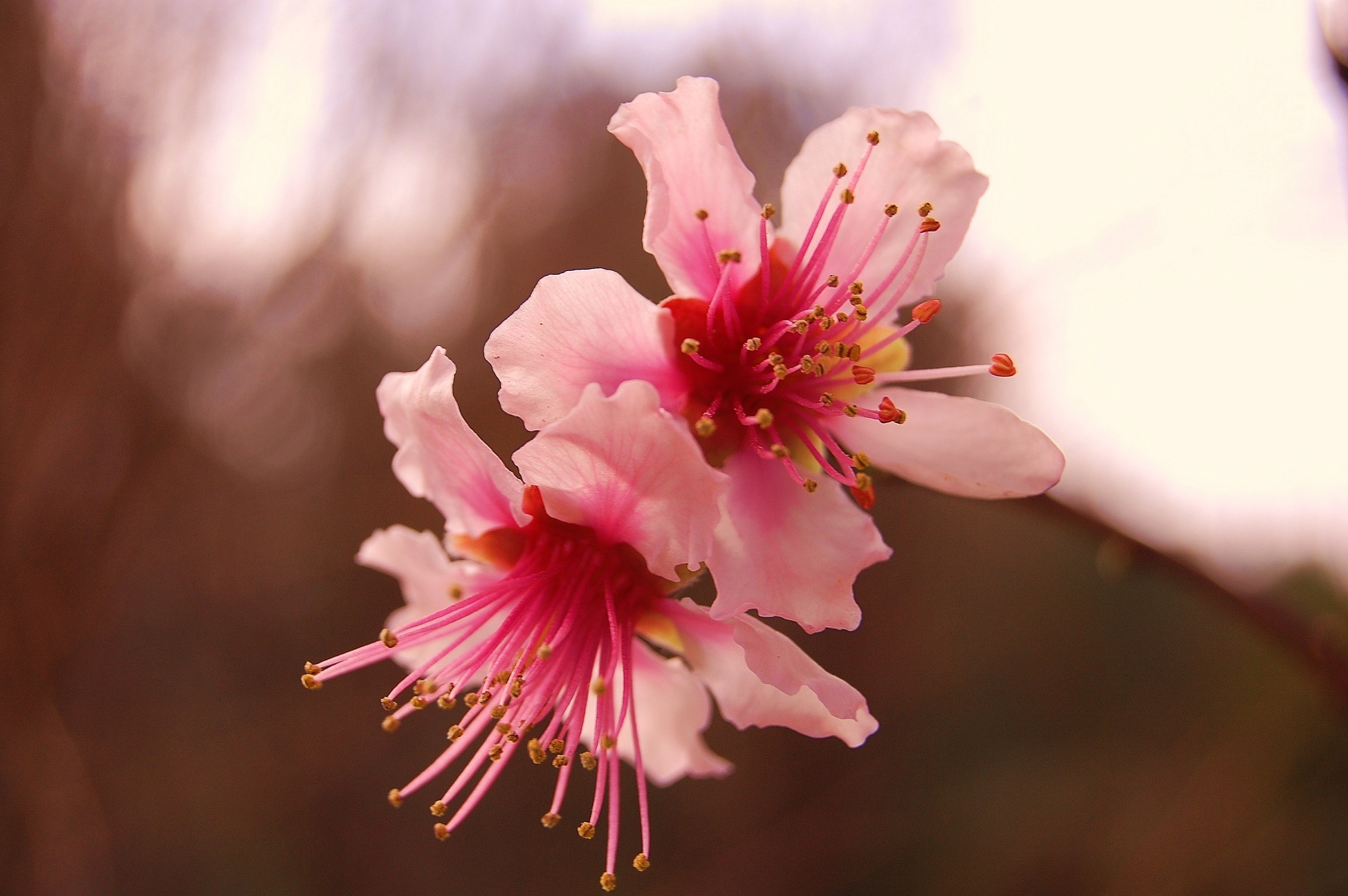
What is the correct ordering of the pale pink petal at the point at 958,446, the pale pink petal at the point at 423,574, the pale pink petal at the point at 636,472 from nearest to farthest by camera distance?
the pale pink petal at the point at 636,472 → the pale pink petal at the point at 958,446 → the pale pink petal at the point at 423,574

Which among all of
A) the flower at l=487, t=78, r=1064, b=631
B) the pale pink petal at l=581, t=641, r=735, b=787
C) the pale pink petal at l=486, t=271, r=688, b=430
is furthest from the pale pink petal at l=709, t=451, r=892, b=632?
the pale pink petal at l=581, t=641, r=735, b=787

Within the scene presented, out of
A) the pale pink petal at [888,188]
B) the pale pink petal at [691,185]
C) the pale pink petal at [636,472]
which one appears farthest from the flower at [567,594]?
the pale pink petal at [888,188]

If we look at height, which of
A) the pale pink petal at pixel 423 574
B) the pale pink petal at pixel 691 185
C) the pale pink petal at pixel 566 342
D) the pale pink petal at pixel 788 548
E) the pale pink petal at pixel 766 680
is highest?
the pale pink petal at pixel 691 185

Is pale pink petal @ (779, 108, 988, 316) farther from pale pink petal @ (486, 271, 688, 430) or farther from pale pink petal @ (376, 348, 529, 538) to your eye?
pale pink petal @ (376, 348, 529, 538)

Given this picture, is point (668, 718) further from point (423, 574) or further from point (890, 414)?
point (890, 414)

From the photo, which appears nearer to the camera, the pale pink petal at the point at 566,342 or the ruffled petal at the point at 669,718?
the pale pink petal at the point at 566,342

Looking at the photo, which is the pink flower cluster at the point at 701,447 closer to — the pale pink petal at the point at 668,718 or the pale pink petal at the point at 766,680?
the pale pink petal at the point at 766,680

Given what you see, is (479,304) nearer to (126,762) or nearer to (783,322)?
(126,762)

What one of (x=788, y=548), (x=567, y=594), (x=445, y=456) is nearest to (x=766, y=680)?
(x=788, y=548)
